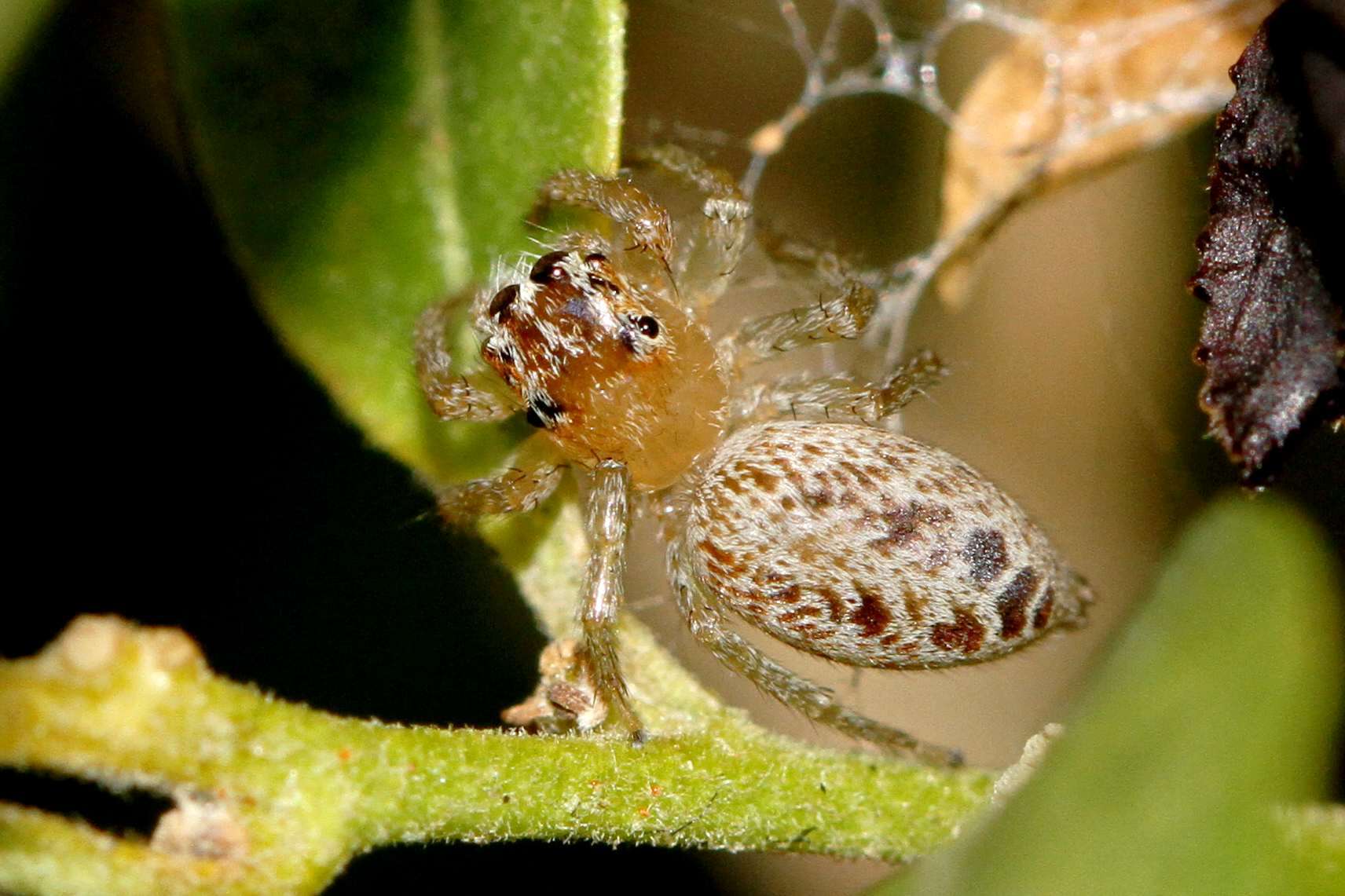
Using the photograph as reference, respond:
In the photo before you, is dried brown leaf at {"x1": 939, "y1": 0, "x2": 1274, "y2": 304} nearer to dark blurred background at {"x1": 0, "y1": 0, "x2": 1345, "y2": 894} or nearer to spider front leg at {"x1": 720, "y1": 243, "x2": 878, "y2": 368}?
spider front leg at {"x1": 720, "y1": 243, "x2": 878, "y2": 368}

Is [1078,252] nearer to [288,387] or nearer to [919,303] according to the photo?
[919,303]

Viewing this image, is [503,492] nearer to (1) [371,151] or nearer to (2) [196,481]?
(1) [371,151]

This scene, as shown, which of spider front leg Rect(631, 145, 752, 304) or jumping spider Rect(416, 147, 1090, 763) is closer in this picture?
jumping spider Rect(416, 147, 1090, 763)

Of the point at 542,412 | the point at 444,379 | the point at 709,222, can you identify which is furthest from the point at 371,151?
the point at 709,222

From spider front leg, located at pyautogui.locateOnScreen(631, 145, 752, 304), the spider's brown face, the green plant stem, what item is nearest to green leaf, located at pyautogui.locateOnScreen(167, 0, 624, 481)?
the spider's brown face

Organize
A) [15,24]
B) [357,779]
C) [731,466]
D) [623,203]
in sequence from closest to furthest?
[357,779], [15,24], [731,466], [623,203]
